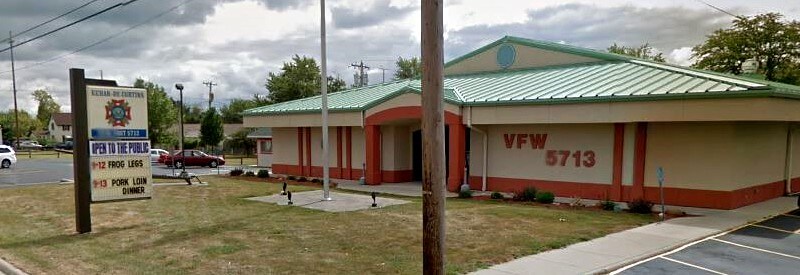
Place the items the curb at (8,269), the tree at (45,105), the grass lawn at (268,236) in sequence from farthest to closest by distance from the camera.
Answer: the tree at (45,105), the grass lawn at (268,236), the curb at (8,269)

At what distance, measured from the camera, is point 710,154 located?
15602mm

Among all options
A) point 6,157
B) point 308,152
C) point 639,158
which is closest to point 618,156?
point 639,158

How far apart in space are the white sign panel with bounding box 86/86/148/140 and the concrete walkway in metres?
9.54

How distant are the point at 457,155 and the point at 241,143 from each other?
5125 centimetres

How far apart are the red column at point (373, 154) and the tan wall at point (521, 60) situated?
18.3 ft

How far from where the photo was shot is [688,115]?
48.6 feet

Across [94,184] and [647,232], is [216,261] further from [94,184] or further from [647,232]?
[647,232]

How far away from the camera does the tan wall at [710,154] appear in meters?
15.3

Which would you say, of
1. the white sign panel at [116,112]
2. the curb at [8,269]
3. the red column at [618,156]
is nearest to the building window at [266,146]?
the white sign panel at [116,112]

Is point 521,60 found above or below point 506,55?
below

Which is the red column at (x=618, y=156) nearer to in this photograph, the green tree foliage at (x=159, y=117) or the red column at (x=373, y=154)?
the red column at (x=373, y=154)

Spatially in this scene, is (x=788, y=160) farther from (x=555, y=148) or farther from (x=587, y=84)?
(x=555, y=148)

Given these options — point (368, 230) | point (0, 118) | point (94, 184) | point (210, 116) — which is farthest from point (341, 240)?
point (0, 118)

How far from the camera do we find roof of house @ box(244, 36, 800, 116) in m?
15.2
